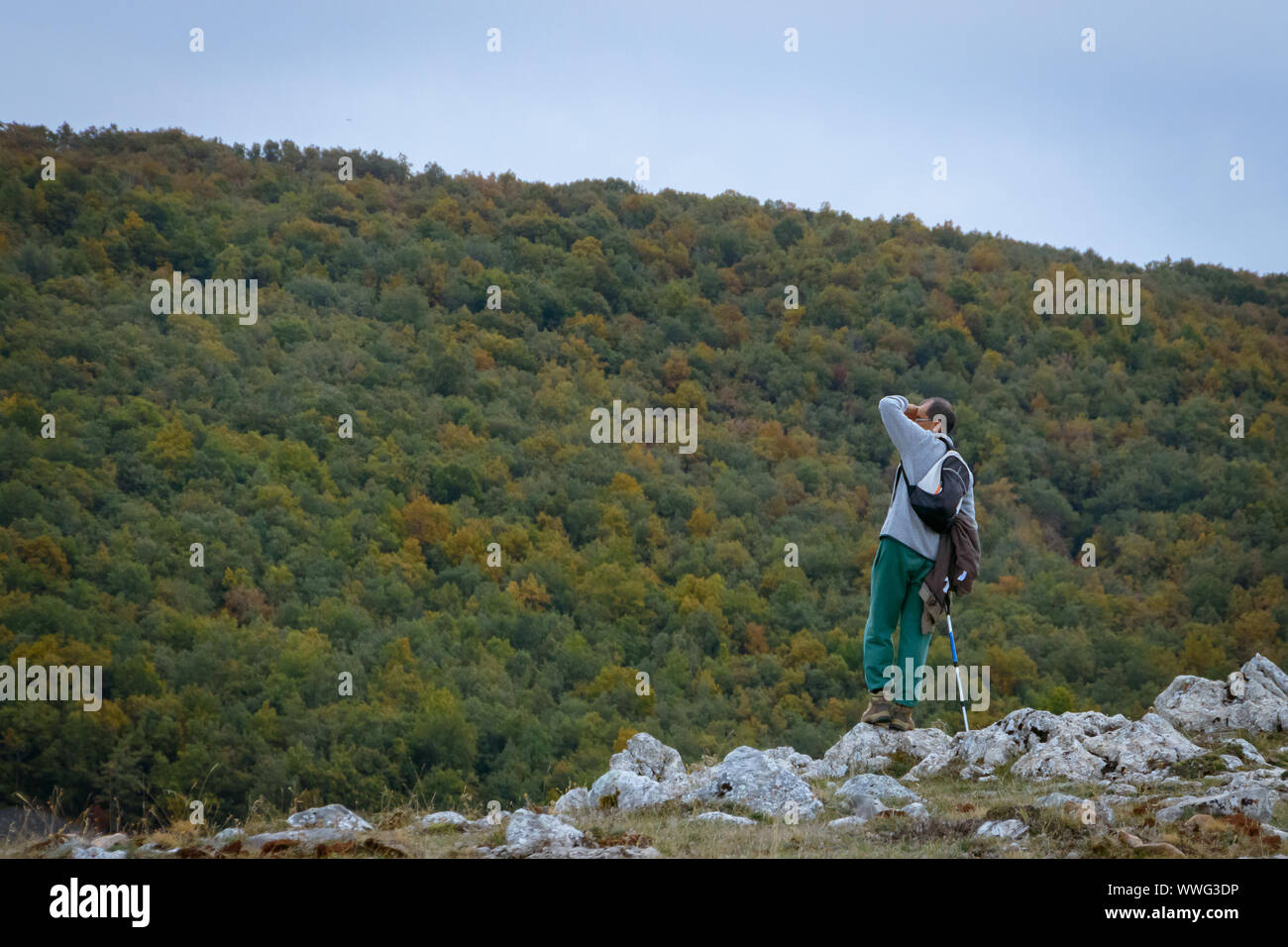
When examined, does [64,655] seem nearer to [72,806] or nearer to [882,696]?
[72,806]

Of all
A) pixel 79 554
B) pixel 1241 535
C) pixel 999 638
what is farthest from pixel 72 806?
A: pixel 1241 535

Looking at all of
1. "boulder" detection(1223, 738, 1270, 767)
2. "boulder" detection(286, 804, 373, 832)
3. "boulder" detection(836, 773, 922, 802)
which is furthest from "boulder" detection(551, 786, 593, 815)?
"boulder" detection(1223, 738, 1270, 767)

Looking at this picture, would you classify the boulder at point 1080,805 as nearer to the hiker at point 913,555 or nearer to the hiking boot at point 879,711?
the hiker at point 913,555

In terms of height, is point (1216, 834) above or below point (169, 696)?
above

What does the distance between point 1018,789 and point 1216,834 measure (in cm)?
149

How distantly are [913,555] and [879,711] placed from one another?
3.80 ft

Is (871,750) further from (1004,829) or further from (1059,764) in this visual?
(1004,829)

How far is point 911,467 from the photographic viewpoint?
6.71 meters

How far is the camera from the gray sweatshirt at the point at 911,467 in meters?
6.70

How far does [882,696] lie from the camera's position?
7.26 metres

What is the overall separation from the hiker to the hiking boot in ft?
1.00

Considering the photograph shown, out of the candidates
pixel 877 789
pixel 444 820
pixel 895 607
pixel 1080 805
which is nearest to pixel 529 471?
pixel 895 607

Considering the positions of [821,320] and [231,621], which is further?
[821,320]

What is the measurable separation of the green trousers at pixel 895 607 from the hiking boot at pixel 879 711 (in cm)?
35
